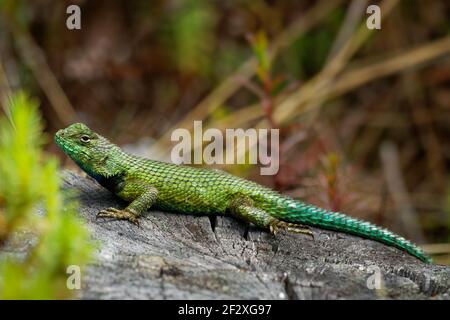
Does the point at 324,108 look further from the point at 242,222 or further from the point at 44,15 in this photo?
the point at 242,222

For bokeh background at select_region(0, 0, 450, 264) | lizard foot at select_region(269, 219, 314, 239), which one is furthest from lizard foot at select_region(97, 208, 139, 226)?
bokeh background at select_region(0, 0, 450, 264)

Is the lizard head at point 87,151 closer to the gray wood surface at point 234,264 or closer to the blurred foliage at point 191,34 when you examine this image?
the gray wood surface at point 234,264

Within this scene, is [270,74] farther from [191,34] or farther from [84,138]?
[84,138]

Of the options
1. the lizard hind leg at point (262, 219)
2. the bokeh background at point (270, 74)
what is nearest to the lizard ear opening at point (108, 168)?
the lizard hind leg at point (262, 219)

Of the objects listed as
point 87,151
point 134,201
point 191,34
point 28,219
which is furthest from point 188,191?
point 191,34

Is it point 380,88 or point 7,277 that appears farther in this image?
point 380,88

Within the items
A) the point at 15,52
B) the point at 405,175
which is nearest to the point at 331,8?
the point at 405,175
